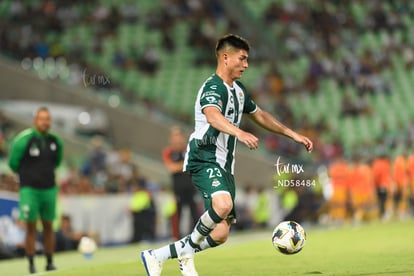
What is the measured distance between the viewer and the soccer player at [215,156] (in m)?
10.1

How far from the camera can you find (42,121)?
14.5 m

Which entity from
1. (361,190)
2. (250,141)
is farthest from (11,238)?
(361,190)

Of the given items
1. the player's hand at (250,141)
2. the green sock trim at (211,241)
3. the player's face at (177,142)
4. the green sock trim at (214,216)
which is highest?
the player's face at (177,142)

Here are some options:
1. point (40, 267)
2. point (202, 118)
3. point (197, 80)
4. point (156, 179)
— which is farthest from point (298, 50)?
point (202, 118)

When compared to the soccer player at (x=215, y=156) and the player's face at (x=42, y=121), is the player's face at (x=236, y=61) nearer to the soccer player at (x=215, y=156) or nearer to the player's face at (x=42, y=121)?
the soccer player at (x=215, y=156)

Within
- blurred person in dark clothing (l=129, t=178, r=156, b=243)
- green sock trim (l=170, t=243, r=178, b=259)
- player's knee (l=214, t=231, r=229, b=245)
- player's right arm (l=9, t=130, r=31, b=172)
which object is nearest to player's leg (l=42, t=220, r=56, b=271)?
player's right arm (l=9, t=130, r=31, b=172)

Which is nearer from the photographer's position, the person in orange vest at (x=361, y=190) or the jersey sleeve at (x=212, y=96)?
the jersey sleeve at (x=212, y=96)

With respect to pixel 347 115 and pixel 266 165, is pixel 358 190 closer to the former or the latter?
pixel 266 165

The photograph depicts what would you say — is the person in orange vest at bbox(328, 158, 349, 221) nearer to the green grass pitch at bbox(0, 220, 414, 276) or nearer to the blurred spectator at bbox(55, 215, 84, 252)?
the green grass pitch at bbox(0, 220, 414, 276)

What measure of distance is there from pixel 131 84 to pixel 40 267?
1782 cm

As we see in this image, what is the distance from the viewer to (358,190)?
95.8ft

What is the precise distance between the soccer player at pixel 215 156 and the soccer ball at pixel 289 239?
3.07ft

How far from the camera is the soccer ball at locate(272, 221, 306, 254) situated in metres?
11.1

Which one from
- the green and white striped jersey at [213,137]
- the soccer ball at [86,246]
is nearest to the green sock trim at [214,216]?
the green and white striped jersey at [213,137]
